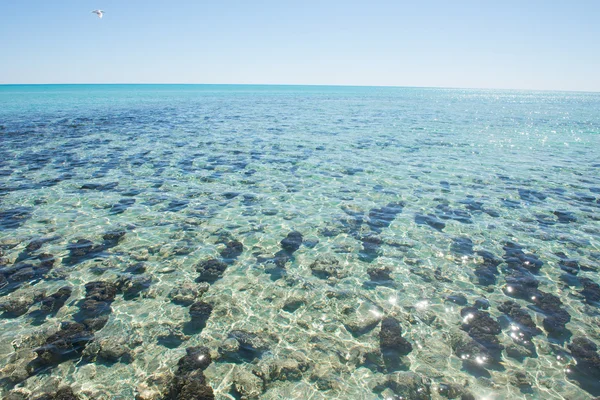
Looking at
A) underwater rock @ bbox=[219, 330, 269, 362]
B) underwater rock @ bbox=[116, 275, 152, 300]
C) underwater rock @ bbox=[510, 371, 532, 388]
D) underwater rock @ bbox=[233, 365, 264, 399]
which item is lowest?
underwater rock @ bbox=[510, 371, 532, 388]

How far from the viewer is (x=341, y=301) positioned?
35.9 ft

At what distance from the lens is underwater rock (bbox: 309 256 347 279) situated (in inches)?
487

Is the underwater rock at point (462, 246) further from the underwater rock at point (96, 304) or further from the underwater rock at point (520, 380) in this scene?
the underwater rock at point (96, 304)

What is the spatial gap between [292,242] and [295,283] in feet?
9.28

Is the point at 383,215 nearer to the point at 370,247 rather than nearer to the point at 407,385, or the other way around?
the point at 370,247

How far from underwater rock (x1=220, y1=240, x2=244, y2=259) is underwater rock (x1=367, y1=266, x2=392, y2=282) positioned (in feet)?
17.7

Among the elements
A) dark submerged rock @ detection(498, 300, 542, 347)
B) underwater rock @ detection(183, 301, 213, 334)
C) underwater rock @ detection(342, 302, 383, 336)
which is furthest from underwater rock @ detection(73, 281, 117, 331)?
dark submerged rock @ detection(498, 300, 542, 347)

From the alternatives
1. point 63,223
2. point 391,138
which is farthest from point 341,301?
point 391,138

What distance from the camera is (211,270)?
12.3m

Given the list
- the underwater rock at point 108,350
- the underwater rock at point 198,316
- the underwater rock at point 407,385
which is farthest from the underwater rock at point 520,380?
the underwater rock at point 108,350

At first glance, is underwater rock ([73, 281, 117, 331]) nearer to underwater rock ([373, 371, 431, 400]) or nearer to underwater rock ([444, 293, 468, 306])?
underwater rock ([373, 371, 431, 400])

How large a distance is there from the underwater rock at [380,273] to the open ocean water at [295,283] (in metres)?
0.06

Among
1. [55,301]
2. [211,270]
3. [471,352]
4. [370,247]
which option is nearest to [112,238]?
[55,301]

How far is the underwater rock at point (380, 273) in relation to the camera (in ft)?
39.9
